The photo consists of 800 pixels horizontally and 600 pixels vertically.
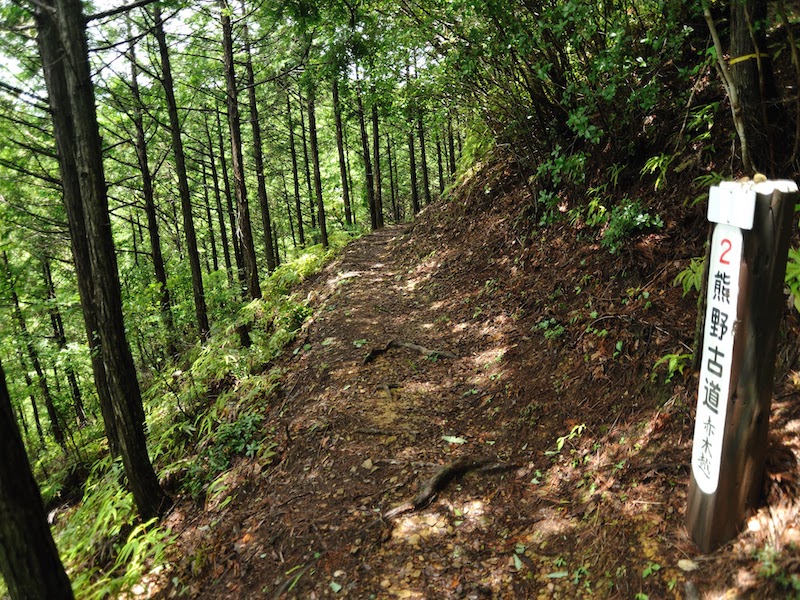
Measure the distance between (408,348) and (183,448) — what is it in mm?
3830

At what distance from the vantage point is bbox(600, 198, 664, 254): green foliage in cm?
524

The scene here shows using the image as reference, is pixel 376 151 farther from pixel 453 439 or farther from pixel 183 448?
pixel 453 439

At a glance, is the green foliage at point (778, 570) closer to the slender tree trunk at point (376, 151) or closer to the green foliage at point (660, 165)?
the green foliage at point (660, 165)

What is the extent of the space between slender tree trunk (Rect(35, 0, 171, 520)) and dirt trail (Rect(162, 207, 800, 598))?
2.70 ft

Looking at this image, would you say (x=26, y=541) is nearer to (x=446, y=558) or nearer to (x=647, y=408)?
(x=446, y=558)

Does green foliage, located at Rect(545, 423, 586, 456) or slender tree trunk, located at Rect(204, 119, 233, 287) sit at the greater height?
slender tree trunk, located at Rect(204, 119, 233, 287)

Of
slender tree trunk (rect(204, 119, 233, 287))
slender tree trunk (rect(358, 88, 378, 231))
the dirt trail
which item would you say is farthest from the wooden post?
slender tree trunk (rect(204, 119, 233, 287))

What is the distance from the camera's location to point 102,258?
5.01 meters

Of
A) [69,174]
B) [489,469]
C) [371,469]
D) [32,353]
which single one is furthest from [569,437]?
[32,353]

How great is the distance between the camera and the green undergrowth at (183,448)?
16.8 feet

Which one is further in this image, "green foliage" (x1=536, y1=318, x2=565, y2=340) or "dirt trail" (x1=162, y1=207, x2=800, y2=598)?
"green foliage" (x1=536, y1=318, x2=565, y2=340)

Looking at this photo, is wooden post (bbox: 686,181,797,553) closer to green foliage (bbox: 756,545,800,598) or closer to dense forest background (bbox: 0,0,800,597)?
green foliage (bbox: 756,545,800,598)

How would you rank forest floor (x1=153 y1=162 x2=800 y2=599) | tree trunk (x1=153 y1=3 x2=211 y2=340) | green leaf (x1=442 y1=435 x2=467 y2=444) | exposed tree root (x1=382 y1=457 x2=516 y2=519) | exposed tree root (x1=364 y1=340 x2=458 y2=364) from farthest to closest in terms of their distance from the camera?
1. tree trunk (x1=153 y1=3 x2=211 y2=340)
2. exposed tree root (x1=364 y1=340 x2=458 y2=364)
3. green leaf (x1=442 y1=435 x2=467 y2=444)
4. exposed tree root (x1=382 y1=457 x2=516 y2=519)
5. forest floor (x1=153 y1=162 x2=800 y2=599)

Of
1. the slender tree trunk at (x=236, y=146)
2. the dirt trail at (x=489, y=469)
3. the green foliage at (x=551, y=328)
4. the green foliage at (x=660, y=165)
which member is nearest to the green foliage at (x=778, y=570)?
the dirt trail at (x=489, y=469)
